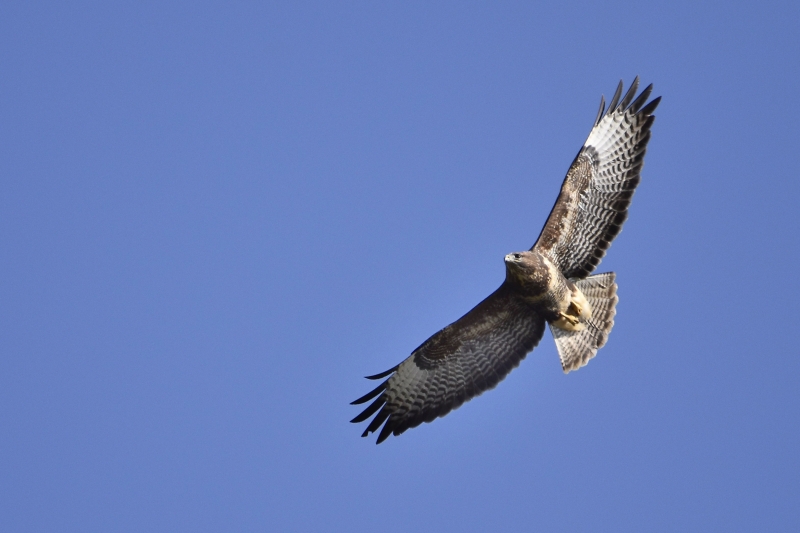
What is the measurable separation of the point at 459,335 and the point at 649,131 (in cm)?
319

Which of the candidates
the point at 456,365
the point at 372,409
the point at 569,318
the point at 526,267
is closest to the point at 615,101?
the point at 526,267

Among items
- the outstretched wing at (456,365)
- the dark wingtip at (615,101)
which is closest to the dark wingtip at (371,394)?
the outstretched wing at (456,365)

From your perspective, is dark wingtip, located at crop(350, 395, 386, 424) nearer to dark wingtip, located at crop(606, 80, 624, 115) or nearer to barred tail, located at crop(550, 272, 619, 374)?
barred tail, located at crop(550, 272, 619, 374)

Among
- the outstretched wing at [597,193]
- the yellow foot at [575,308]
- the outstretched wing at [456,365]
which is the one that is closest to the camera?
the outstretched wing at [597,193]

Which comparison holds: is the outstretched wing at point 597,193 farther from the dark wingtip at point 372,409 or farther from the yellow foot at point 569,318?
the dark wingtip at point 372,409

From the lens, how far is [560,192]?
1070cm

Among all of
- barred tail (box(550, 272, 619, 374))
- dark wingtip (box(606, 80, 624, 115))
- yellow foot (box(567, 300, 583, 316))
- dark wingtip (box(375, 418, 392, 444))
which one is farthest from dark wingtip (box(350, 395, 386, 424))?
dark wingtip (box(606, 80, 624, 115))

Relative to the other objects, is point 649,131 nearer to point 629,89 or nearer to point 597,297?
point 629,89

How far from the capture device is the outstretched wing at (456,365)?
11.3m

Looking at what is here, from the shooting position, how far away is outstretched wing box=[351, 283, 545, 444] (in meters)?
11.3

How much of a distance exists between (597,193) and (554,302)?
4.31ft

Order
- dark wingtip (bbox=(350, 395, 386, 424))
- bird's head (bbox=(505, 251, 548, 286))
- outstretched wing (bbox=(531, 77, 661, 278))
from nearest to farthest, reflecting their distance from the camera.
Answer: bird's head (bbox=(505, 251, 548, 286)), outstretched wing (bbox=(531, 77, 661, 278)), dark wingtip (bbox=(350, 395, 386, 424))

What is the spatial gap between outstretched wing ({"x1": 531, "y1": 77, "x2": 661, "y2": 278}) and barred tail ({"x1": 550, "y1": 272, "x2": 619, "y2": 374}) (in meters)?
0.23

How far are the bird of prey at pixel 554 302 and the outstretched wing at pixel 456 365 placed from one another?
0.04 feet
